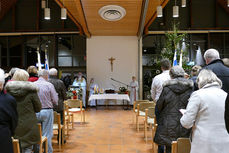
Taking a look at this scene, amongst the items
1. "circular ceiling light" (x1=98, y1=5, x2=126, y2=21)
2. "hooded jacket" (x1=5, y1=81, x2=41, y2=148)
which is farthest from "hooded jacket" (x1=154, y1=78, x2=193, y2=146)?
"circular ceiling light" (x1=98, y1=5, x2=126, y2=21)

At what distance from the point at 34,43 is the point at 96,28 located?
4052 mm

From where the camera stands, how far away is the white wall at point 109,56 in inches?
439

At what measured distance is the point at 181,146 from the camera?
2.35 metres

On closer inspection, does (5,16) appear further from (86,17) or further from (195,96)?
(195,96)

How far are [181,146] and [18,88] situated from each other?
2013 millimetres

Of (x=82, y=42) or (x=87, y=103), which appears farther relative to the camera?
(x=82, y=42)

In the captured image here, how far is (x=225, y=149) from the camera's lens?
2.01m

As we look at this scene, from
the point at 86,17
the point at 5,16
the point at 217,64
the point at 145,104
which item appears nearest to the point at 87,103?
the point at 86,17

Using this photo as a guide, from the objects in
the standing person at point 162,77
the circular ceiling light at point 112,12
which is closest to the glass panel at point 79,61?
the circular ceiling light at point 112,12

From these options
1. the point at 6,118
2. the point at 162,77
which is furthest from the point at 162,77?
the point at 6,118

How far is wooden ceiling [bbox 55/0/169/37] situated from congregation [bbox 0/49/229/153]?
3.70m

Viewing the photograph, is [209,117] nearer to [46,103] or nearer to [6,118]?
[6,118]

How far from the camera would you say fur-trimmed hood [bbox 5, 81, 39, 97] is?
9.04 feet

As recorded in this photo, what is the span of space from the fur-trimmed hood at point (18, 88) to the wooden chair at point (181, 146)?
1845 millimetres
